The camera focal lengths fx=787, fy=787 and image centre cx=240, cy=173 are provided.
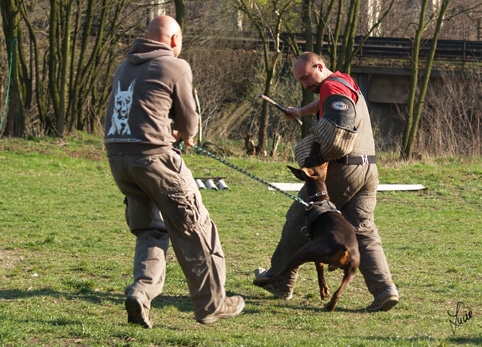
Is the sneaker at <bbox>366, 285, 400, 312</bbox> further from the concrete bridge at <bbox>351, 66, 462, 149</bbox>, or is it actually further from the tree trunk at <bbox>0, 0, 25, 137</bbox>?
the concrete bridge at <bbox>351, 66, 462, 149</bbox>

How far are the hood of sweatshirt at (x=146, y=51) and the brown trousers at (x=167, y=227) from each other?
0.62 m

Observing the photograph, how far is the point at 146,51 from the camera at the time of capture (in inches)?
202

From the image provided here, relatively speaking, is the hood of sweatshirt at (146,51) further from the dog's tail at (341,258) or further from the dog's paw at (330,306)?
the dog's paw at (330,306)

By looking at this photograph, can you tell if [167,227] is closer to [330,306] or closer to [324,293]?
[330,306]

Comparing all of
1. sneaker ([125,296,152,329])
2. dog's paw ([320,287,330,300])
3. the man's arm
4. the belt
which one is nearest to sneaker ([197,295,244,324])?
sneaker ([125,296,152,329])

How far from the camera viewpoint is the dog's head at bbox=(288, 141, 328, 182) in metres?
6.09

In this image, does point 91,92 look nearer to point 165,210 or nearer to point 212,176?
point 212,176

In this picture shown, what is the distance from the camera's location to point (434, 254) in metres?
8.92

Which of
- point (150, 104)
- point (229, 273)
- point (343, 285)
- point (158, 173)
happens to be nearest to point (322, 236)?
point (343, 285)

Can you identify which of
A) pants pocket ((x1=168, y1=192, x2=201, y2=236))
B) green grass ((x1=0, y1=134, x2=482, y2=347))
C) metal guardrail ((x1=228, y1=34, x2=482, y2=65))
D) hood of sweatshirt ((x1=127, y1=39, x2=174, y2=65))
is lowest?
green grass ((x1=0, y1=134, x2=482, y2=347))

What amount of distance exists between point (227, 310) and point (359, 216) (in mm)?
1563

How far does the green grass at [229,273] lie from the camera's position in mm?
5090

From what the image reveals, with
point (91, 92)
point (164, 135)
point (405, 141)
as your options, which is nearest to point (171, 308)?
point (164, 135)
